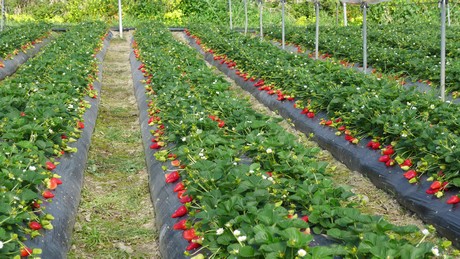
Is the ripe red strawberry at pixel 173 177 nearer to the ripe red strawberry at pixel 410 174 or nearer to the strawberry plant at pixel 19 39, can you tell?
the ripe red strawberry at pixel 410 174

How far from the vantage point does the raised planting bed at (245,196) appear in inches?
126

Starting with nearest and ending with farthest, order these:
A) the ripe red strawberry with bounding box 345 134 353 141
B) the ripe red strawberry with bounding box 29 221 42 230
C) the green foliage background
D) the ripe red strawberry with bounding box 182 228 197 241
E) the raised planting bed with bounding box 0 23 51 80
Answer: the ripe red strawberry with bounding box 182 228 197 241
the ripe red strawberry with bounding box 29 221 42 230
the ripe red strawberry with bounding box 345 134 353 141
the raised planting bed with bounding box 0 23 51 80
the green foliage background

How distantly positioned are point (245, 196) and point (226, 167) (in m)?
0.48

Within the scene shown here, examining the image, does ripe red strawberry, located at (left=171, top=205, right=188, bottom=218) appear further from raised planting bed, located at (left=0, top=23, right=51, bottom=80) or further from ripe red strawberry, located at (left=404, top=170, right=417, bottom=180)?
raised planting bed, located at (left=0, top=23, right=51, bottom=80)

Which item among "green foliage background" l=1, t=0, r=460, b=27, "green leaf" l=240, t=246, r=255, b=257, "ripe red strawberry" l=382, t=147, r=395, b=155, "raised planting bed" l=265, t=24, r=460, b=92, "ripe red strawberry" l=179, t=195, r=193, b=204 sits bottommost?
"ripe red strawberry" l=179, t=195, r=193, b=204

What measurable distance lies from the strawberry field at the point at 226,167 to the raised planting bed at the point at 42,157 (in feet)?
0.05

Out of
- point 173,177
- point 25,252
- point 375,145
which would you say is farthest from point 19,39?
point 25,252

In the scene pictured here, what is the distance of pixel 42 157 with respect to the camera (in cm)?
497

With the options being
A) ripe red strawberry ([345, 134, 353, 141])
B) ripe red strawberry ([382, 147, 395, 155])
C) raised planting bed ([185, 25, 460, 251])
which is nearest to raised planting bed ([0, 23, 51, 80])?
raised planting bed ([185, 25, 460, 251])

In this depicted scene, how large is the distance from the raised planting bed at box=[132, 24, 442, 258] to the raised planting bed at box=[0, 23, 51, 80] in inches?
250

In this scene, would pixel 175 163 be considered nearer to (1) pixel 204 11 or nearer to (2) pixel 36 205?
(2) pixel 36 205

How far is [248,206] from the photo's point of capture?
12.0ft

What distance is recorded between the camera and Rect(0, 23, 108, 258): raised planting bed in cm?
395

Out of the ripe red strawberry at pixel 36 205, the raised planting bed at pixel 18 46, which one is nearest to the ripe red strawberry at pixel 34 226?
the ripe red strawberry at pixel 36 205
